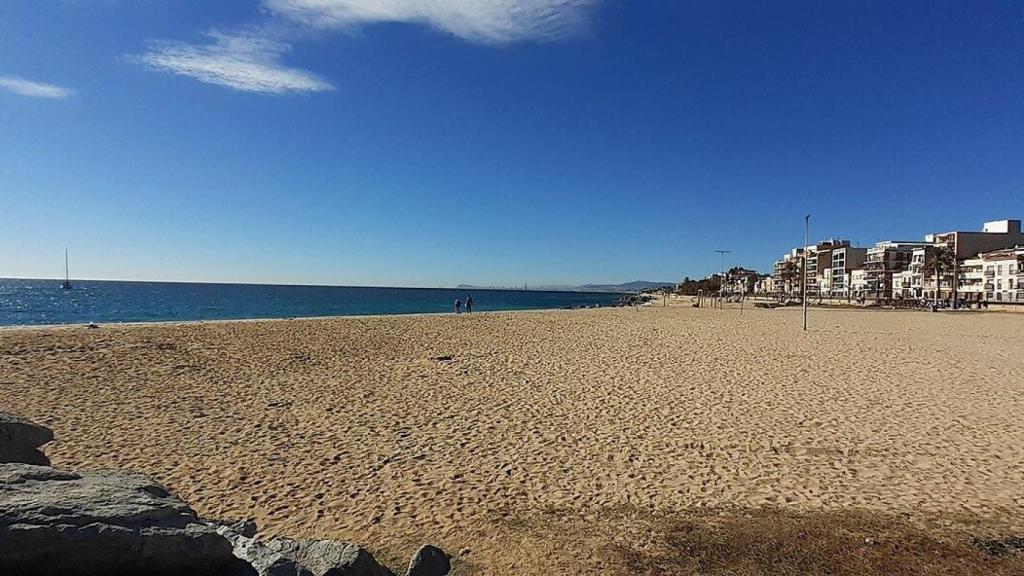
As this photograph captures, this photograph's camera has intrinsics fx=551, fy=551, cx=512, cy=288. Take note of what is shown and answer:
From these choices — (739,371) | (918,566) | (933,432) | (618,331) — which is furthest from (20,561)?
(618,331)

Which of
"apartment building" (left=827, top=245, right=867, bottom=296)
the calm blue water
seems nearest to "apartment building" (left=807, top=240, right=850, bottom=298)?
"apartment building" (left=827, top=245, right=867, bottom=296)

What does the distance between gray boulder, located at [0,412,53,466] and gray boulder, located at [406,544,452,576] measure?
9.58 feet

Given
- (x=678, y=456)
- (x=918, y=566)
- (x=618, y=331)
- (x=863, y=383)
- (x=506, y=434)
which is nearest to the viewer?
(x=918, y=566)

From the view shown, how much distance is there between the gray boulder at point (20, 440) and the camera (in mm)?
3957

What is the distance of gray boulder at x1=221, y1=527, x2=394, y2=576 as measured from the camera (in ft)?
11.0

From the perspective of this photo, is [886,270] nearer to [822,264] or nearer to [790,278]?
[790,278]

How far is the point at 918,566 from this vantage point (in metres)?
4.55

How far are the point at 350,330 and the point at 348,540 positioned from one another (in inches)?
839

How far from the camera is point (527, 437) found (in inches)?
329

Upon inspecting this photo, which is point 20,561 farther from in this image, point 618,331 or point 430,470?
point 618,331

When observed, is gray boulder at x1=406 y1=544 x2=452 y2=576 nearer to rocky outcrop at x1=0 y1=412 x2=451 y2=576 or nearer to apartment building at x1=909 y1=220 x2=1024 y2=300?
rocky outcrop at x1=0 y1=412 x2=451 y2=576

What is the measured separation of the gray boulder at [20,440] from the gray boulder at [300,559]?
1714 mm

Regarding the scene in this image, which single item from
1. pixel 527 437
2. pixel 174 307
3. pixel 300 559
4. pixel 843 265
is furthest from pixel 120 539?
pixel 843 265

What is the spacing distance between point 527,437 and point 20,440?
19.3 ft
